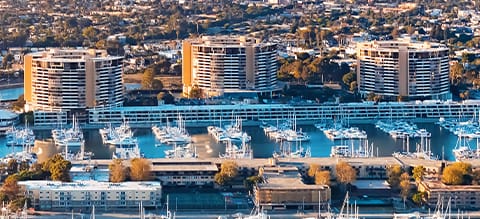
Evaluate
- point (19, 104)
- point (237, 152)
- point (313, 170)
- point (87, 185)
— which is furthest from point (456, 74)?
point (87, 185)

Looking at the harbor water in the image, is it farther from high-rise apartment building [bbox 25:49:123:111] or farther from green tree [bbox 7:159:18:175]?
green tree [bbox 7:159:18:175]

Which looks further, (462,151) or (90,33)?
(90,33)

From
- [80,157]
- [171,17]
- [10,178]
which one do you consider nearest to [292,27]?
[171,17]

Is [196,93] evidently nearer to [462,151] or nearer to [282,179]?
[462,151]

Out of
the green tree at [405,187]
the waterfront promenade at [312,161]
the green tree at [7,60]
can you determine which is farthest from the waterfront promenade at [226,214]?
the green tree at [7,60]

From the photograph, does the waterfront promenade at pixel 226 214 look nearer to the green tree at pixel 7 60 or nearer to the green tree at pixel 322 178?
the green tree at pixel 322 178

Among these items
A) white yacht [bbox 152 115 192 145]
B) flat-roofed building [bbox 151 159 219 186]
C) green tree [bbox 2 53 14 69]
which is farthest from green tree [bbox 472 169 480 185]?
green tree [bbox 2 53 14 69]
